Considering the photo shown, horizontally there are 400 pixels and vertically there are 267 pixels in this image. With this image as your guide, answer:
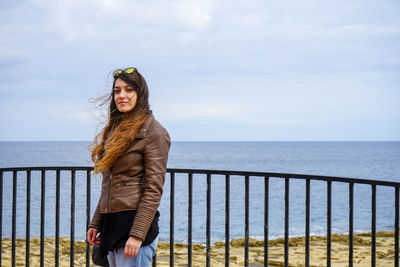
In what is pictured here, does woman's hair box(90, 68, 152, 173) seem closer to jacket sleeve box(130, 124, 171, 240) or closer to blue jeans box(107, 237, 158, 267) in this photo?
jacket sleeve box(130, 124, 171, 240)

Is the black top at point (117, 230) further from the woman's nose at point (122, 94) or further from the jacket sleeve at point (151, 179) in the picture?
the woman's nose at point (122, 94)

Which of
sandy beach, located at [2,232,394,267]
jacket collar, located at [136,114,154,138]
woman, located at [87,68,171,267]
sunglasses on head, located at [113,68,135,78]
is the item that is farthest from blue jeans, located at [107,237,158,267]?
sandy beach, located at [2,232,394,267]

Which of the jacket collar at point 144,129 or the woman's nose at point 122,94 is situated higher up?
the woman's nose at point 122,94

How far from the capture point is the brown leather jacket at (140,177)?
2.14 meters

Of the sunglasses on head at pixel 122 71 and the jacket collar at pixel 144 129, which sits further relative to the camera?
the sunglasses on head at pixel 122 71

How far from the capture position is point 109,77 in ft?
8.63

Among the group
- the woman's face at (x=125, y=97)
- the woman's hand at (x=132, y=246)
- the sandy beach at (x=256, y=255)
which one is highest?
the woman's face at (x=125, y=97)

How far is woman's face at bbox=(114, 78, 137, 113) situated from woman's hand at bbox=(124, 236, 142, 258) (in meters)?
0.70

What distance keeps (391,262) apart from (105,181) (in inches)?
366

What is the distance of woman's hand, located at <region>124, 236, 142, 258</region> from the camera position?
6.92 feet

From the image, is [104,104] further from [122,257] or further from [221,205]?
[221,205]

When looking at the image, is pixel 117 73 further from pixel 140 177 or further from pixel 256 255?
pixel 256 255

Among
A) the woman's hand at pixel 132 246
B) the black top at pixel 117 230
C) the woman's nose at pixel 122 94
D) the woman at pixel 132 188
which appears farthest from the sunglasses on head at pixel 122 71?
the woman's hand at pixel 132 246

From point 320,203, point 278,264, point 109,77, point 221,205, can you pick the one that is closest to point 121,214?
point 109,77
